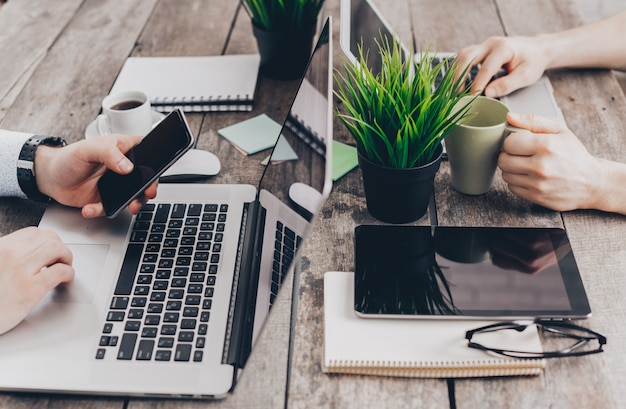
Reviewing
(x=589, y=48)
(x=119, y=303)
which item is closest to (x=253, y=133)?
(x=119, y=303)

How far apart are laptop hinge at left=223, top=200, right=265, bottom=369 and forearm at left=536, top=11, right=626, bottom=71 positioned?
669mm

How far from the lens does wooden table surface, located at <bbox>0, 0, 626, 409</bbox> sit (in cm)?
65

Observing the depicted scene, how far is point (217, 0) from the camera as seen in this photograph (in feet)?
4.97

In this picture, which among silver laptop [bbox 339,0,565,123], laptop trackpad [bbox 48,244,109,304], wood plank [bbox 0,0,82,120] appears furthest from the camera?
wood plank [bbox 0,0,82,120]

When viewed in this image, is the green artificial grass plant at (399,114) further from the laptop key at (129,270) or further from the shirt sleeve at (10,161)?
the shirt sleeve at (10,161)

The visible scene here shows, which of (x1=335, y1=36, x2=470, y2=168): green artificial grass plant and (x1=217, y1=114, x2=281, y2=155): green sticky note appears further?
(x1=217, y1=114, x2=281, y2=155): green sticky note

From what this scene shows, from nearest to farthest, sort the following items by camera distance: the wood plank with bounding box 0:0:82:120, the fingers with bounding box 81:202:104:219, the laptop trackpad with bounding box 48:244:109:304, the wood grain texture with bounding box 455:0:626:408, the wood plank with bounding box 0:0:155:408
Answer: the wood grain texture with bounding box 455:0:626:408
the laptop trackpad with bounding box 48:244:109:304
the fingers with bounding box 81:202:104:219
the wood plank with bounding box 0:0:155:408
the wood plank with bounding box 0:0:82:120

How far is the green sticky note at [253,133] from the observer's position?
1.03 m

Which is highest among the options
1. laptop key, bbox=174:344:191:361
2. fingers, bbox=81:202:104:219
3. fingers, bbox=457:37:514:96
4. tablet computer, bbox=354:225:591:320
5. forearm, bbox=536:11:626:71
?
laptop key, bbox=174:344:191:361

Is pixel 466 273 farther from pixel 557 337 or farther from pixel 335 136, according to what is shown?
pixel 335 136

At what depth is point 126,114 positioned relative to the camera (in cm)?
99

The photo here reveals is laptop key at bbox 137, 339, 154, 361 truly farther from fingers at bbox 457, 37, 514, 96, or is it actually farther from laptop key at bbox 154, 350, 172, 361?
fingers at bbox 457, 37, 514, 96

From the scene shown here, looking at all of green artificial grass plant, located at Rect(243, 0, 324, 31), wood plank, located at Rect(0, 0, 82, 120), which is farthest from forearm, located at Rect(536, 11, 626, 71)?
wood plank, located at Rect(0, 0, 82, 120)

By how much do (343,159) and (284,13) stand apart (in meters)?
0.32
